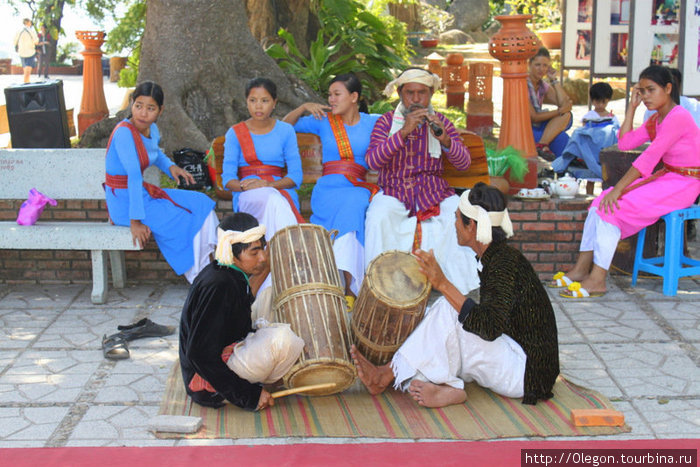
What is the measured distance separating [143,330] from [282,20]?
800 cm

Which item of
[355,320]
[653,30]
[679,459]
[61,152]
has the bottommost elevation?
[679,459]

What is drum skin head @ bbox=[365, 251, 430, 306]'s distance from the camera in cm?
444

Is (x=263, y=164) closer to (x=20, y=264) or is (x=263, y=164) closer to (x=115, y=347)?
(x=115, y=347)

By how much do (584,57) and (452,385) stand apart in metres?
8.14

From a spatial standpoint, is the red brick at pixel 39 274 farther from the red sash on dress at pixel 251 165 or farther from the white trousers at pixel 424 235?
the white trousers at pixel 424 235

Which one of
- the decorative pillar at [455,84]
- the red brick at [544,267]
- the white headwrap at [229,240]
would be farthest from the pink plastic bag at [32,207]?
the decorative pillar at [455,84]

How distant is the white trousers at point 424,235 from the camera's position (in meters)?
5.93

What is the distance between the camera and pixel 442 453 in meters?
A: 3.93

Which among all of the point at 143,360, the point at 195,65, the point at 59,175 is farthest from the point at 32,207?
the point at 195,65

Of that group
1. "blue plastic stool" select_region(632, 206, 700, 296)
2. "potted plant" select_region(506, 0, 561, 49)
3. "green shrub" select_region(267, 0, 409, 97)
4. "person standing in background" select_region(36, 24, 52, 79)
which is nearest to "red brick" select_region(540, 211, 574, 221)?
"blue plastic stool" select_region(632, 206, 700, 296)

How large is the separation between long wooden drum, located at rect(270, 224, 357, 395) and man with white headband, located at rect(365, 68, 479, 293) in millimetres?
1153

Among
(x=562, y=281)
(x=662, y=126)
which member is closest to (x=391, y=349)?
(x=562, y=281)

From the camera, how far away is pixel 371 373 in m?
4.53

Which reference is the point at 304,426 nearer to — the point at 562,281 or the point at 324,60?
the point at 562,281
